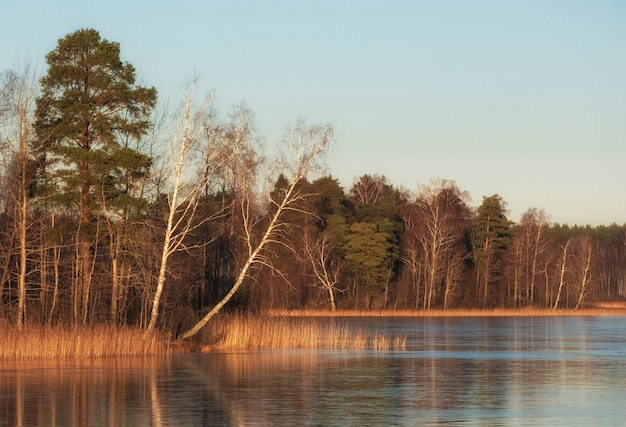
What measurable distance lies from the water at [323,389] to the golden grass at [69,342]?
4.30 feet

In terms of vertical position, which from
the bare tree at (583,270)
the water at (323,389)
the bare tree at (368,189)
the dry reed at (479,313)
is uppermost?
the bare tree at (368,189)

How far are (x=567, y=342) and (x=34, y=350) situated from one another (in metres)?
25.4

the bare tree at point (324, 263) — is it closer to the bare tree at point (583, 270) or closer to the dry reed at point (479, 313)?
the dry reed at point (479, 313)

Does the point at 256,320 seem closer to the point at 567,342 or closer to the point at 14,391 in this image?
Answer: the point at 567,342

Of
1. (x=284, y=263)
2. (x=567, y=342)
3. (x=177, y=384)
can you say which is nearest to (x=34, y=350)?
(x=177, y=384)

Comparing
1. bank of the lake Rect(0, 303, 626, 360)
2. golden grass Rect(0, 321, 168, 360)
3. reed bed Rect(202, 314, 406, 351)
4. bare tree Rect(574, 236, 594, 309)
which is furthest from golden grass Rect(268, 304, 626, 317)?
golden grass Rect(0, 321, 168, 360)

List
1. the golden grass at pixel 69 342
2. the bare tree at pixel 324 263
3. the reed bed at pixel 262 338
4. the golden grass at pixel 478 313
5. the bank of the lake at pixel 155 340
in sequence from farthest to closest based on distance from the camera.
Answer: the bare tree at pixel 324 263
the golden grass at pixel 478 313
the reed bed at pixel 262 338
the bank of the lake at pixel 155 340
the golden grass at pixel 69 342

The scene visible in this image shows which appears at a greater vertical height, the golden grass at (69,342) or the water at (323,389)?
the golden grass at (69,342)

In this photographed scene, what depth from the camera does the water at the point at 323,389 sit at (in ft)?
62.4

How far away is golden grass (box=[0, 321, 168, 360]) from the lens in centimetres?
3224

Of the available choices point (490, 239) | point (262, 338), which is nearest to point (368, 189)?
point (490, 239)

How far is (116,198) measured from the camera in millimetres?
38531

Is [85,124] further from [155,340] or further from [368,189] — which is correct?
[368,189]

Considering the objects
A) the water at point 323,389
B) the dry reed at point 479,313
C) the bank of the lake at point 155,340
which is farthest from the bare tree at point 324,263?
the water at point 323,389
